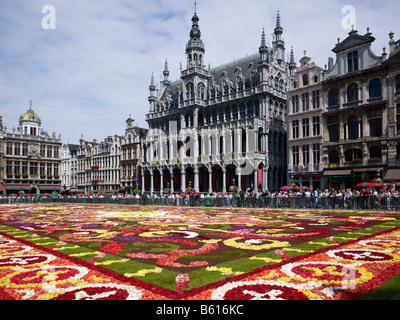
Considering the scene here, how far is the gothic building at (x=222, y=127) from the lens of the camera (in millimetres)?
47281

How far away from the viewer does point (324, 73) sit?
37.3 metres

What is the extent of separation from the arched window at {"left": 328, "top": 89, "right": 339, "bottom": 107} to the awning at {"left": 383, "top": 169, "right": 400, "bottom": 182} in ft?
31.4

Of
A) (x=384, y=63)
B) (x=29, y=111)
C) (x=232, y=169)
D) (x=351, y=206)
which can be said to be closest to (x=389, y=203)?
(x=351, y=206)

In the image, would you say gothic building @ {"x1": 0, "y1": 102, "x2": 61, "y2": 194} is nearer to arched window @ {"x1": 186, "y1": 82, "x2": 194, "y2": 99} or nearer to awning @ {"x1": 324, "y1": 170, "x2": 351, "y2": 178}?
arched window @ {"x1": 186, "y1": 82, "x2": 194, "y2": 99}

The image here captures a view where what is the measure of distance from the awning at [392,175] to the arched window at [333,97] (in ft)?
31.4

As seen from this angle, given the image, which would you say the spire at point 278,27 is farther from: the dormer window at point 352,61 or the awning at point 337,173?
the awning at point 337,173

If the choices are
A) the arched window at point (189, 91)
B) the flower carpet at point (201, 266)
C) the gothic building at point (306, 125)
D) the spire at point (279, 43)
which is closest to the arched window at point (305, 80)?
the gothic building at point (306, 125)

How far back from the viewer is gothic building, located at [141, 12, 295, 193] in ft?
155

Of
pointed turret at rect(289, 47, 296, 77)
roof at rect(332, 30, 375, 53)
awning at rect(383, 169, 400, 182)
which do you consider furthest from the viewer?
pointed turret at rect(289, 47, 296, 77)

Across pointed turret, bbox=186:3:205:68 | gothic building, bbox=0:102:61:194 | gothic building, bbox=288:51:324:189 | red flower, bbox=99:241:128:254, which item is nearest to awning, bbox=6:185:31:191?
gothic building, bbox=0:102:61:194

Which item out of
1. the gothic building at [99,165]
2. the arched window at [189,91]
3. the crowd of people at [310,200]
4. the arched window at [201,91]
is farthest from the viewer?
the gothic building at [99,165]

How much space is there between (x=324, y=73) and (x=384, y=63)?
6500 mm

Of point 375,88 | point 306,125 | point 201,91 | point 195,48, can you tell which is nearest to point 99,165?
point 201,91
